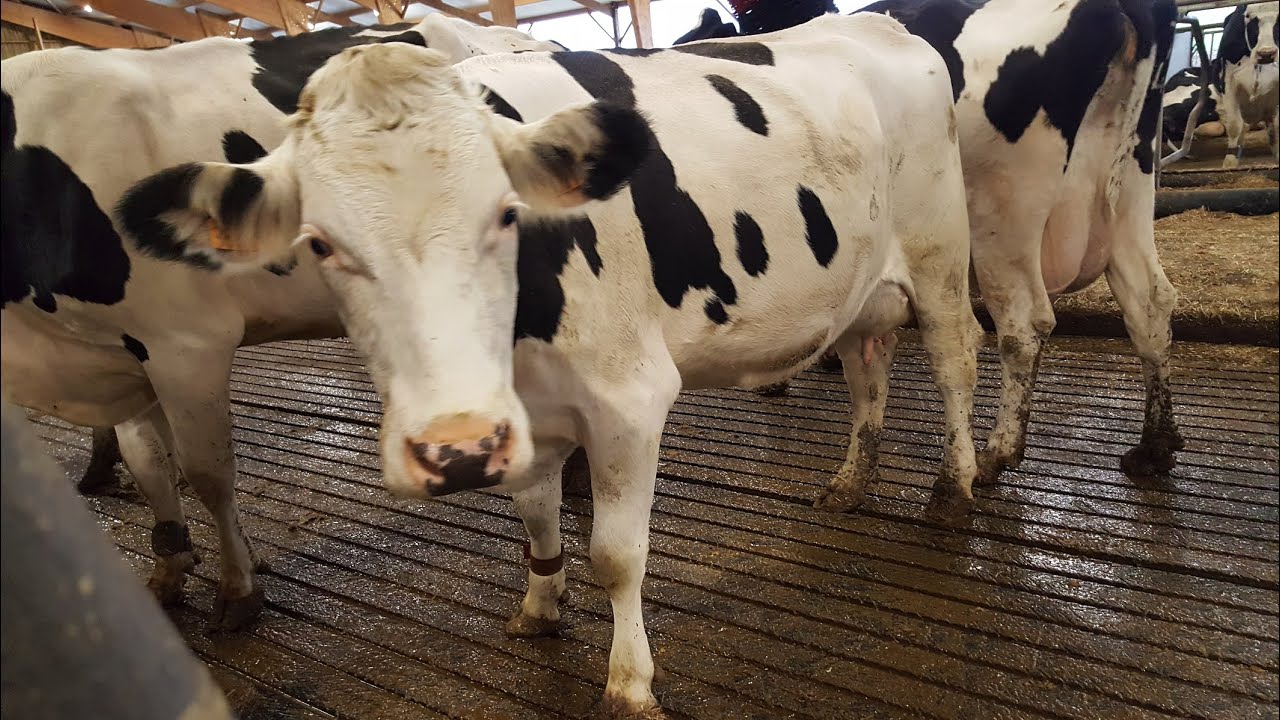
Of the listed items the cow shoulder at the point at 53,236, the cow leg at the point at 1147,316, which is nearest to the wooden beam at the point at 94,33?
the cow shoulder at the point at 53,236

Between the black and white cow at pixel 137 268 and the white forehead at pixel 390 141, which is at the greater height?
the white forehead at pixel 390 141

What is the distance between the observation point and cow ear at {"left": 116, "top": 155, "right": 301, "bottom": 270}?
64.2 inches

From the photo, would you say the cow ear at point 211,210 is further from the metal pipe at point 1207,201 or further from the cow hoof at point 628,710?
the metal pipe at point 1207,201

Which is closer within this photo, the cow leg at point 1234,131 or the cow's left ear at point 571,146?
the cow's left ear at point 571,146

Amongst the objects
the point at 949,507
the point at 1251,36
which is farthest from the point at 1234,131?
the point at 949,507

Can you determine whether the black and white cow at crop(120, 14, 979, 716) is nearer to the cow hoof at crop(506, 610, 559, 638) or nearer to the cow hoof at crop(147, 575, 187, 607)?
the cow hoof at crop(506, 610, 559, 638)

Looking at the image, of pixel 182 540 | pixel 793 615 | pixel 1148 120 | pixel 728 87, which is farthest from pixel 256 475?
pixel 1148 120

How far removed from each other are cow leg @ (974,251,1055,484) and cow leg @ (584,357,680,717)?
6.43 ft

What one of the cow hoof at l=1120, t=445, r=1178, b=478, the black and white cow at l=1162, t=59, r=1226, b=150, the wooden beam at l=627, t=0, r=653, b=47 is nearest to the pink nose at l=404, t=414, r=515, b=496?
the cow hoof at l=1120, t=445, r=1178, b=478

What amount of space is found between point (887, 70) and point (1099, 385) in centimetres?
259

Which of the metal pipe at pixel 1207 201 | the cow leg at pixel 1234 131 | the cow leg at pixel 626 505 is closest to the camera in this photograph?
the cow leg at pixel 626 505

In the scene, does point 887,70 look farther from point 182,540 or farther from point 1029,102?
point 182,540

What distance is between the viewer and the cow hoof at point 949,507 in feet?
10.6

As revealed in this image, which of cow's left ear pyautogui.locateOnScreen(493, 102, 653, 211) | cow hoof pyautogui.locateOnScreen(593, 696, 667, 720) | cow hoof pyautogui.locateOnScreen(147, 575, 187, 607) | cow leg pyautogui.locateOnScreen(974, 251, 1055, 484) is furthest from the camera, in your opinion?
cow leg pyautogui.locateOnScreen(974, 251, 1055, 484)
